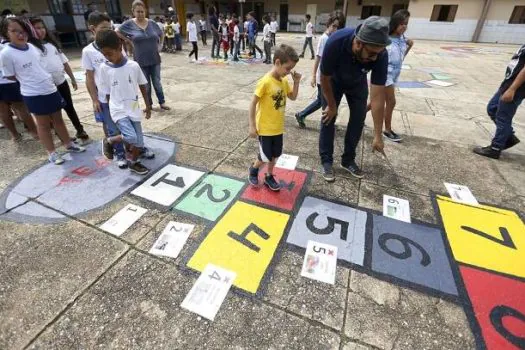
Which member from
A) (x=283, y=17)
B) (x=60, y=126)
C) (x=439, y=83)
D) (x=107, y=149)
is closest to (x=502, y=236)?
(x=107, y=149)

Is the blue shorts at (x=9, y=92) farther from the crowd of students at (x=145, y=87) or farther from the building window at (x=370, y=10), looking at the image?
the building window at (x=370, y=10)

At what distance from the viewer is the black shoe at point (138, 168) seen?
10.8 ft

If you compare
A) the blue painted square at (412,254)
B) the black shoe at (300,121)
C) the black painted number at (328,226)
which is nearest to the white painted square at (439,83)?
the black shoe at (300,121)

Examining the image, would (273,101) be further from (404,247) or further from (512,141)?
(512,141)

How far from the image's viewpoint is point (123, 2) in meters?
22.8

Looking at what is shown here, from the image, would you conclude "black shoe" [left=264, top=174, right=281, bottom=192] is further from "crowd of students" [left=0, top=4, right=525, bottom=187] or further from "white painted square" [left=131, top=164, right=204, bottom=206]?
"white painted square" [left=131, top=164, right=204, bottom=206]

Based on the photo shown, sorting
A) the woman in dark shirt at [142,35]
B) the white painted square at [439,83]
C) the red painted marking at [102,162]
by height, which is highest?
the woman in dark shirt at [142,35]

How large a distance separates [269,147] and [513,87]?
3.24 meters

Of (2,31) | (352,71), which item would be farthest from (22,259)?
(352,71)

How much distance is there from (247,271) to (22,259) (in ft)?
5.85

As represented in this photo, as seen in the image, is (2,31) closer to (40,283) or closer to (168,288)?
(40,283)

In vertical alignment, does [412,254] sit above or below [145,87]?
below

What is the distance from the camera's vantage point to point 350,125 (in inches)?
127

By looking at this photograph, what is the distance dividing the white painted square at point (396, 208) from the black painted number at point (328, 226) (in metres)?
0.49
